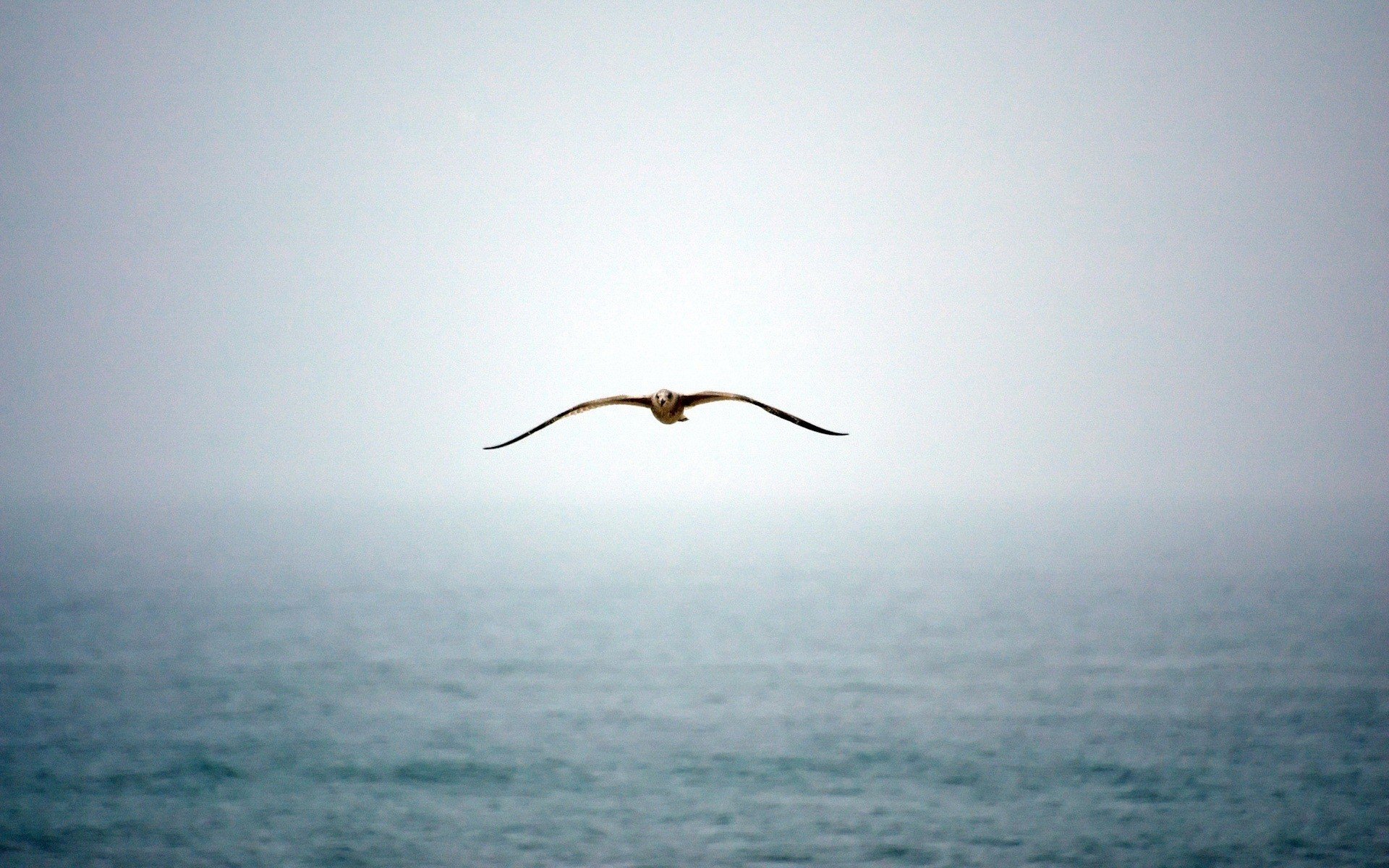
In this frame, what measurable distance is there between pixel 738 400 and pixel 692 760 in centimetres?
11970

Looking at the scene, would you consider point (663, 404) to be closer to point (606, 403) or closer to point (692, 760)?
point (606, 403)

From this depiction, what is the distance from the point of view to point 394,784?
122688 mm

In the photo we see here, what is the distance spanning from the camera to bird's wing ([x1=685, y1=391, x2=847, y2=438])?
17.5 meters

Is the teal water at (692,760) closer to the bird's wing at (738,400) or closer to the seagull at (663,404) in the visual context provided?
the seagull at (663,404)

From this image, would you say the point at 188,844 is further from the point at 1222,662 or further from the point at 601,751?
the point at 1222,662

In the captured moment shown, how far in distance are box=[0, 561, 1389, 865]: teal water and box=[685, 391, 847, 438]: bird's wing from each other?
279 feet

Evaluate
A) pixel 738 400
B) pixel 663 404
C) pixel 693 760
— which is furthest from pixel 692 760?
pixel 738 400

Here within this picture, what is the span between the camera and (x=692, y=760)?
13212 centimetres

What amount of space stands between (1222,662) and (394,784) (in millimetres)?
123409

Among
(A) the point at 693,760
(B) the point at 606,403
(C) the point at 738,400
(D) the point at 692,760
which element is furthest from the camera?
(A) the point at 693,760

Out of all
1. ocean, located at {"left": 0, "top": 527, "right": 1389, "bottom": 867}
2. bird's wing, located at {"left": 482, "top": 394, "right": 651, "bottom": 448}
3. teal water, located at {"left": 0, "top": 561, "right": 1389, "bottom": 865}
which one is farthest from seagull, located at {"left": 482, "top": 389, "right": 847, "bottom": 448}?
teal water, located at {"left": 0, "top": 561, "right": 1389, "bottom": 865}

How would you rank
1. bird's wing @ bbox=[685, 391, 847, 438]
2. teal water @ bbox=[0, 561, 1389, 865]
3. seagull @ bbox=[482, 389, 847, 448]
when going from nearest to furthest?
bird's wing @ bbox=[685, 391, 847, 438] → seagull @ bbox=[482, 389, 847, 448] → teal water @ bbox=[0, 561, 1389, 865]

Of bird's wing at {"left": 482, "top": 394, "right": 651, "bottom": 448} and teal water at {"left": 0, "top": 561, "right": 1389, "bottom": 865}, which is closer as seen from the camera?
bird's wing at {"left": 482, "top": 394, "right": 651, "bottom": 448}

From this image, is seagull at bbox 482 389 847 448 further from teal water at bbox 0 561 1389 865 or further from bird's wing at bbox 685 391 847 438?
teal water at bbox 0 561 1389 865
